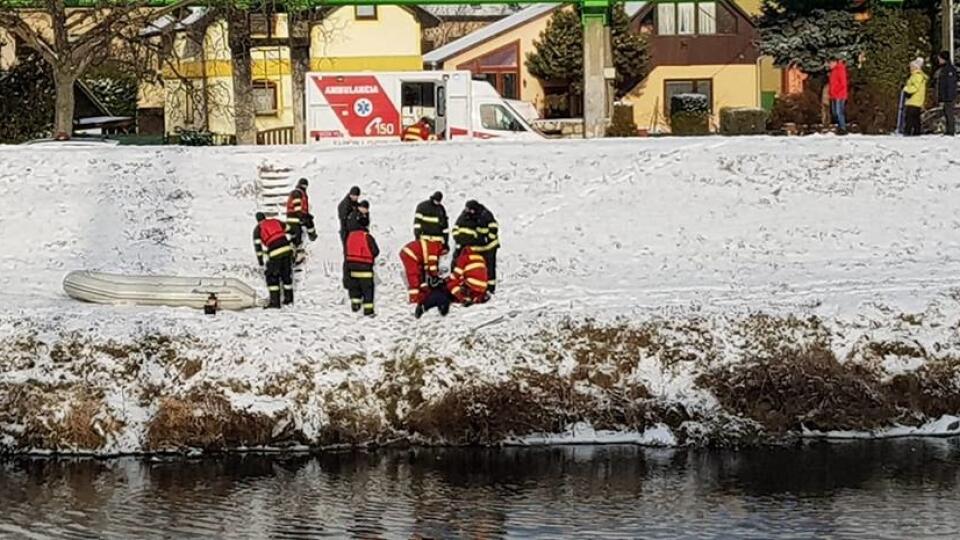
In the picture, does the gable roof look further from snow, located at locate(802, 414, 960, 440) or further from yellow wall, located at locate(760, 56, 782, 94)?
snow, located at locate(802, 414, 960, 440)

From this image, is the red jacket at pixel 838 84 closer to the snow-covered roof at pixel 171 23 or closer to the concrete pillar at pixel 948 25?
the concrete pillar at pixel 948 25

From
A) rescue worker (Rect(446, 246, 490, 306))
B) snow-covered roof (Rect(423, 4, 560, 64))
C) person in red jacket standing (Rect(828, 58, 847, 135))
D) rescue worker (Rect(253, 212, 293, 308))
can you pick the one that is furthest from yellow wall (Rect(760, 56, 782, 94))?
rescue worker (Rect(253, 212, 293, 308))

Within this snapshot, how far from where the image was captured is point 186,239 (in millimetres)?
29516

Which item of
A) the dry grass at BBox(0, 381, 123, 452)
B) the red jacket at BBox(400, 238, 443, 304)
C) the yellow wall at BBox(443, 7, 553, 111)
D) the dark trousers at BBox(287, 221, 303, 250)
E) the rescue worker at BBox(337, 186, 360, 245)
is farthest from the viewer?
the yellow wall at BBox(443, 7, 553, 111)

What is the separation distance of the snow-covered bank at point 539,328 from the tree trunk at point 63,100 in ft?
25.6

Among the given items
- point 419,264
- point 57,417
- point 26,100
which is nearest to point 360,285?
point 419,264

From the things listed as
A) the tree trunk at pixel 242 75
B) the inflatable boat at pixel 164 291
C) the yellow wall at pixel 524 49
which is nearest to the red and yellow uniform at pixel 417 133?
the tree trunk at pixel 242 75

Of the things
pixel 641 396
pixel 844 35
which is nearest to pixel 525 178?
pixel 641 396

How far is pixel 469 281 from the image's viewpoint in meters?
24.7

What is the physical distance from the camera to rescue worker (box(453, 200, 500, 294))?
24.9 metres

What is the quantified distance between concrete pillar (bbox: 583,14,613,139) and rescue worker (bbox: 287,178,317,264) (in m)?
14.7

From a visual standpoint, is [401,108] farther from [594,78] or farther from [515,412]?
[515,412]

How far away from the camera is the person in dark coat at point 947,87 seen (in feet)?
110

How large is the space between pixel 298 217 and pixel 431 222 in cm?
316
